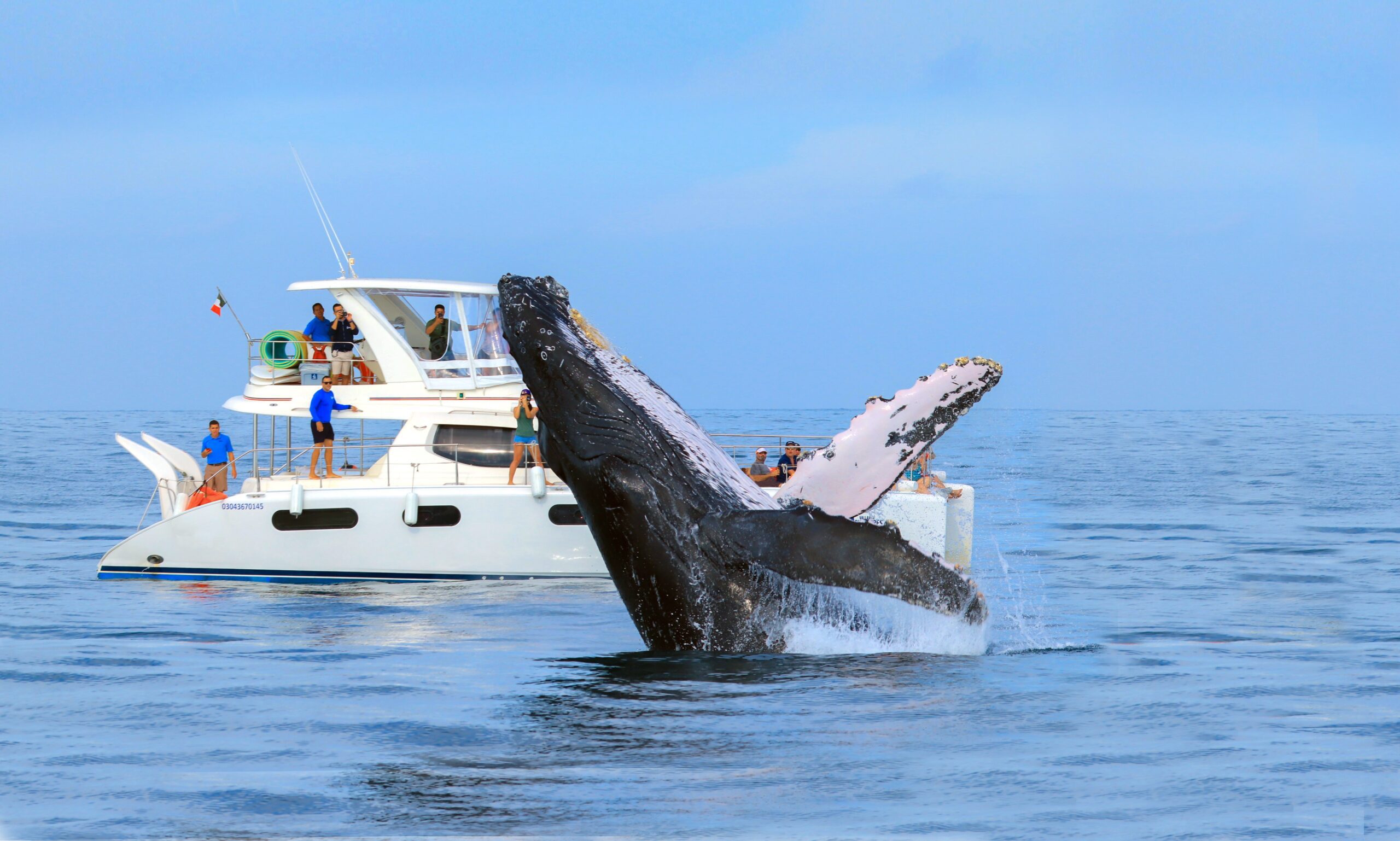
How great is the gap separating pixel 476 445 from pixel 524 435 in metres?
1.51

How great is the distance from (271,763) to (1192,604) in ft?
36.2

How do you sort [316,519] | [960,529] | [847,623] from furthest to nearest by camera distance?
[960,529]
[316,519]
[847,623]

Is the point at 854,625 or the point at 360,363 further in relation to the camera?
the point at 360,363

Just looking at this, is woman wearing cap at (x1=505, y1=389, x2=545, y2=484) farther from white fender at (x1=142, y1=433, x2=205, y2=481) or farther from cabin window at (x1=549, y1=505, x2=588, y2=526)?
white fender at (x1=142, y1=433, x2=205, y2=481)

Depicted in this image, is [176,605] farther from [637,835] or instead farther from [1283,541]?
[1283,541]

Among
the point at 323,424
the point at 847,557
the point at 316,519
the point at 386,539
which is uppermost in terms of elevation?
the point at 323,424

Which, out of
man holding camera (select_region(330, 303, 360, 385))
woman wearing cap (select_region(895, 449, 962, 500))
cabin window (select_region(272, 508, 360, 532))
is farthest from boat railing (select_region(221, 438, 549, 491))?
woman wearing cap (select_region(895, 449, 962, 500))

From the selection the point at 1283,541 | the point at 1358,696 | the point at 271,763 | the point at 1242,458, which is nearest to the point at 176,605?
the point at 271,763

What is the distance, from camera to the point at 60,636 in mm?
13930

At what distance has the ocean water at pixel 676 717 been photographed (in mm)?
6852

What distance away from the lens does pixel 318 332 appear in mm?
19891

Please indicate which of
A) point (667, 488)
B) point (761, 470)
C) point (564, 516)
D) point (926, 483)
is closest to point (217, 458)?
point (564, 516)

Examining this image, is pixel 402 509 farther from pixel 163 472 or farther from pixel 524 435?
pixel 163 472

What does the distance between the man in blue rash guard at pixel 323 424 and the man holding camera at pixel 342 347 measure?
955mm
